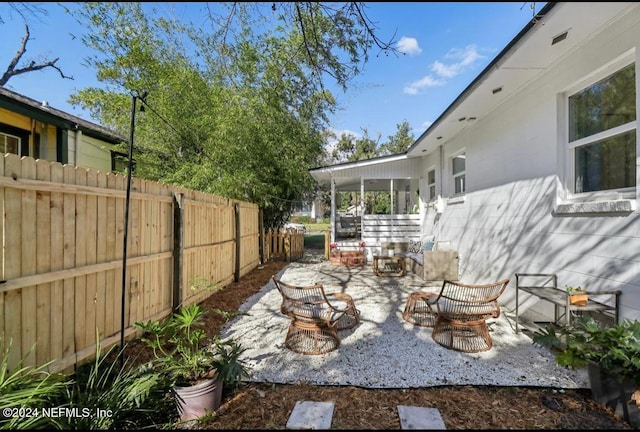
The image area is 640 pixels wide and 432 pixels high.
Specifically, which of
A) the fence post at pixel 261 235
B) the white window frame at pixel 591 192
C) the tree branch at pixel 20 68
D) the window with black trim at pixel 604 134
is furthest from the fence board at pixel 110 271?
the tree branch at pixel 20 68

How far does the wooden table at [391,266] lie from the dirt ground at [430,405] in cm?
513

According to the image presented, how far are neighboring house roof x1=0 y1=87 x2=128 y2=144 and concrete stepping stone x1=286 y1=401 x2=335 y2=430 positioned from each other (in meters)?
7.33

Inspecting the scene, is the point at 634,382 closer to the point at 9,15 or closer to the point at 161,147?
the point at 9,15

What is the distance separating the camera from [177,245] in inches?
171

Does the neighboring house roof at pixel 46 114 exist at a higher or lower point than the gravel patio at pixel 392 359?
higher

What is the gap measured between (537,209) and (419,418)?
3.52m

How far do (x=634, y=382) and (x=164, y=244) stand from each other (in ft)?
16.4

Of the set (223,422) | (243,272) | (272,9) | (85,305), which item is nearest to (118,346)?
(85,305)

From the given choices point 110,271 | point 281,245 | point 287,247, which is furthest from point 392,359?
point 281,245

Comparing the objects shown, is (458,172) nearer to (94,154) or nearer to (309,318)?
(309,318)

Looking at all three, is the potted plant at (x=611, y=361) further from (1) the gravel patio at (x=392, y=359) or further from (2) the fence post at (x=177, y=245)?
(2) the fence post at (x=177, y=245)

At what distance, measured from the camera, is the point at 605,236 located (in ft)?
10.0

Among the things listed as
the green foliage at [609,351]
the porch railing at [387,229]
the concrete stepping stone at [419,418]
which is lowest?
the concrete stepping stone at [419,418]

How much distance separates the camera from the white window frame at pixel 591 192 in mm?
2881
